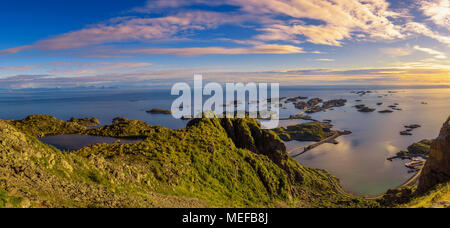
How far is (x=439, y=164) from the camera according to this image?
3125 centimetres

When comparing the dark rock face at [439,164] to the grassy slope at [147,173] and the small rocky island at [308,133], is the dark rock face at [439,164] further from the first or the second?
the small rocky island at [308,133]

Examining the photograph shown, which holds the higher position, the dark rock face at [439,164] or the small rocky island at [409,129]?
the dark rock face at [439,164]

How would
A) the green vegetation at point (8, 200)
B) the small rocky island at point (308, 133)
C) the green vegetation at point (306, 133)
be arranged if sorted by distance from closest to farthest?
the green vegetation at point (8, 200) < the small rocky island at point (308, 133) < the green vegetation at point (306, 133)

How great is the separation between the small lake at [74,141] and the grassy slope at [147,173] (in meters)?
1.77

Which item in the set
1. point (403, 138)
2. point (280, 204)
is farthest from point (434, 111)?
point (280, 204)

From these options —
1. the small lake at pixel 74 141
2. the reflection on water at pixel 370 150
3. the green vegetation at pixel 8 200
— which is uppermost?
the green vegetation at pixel 8 200

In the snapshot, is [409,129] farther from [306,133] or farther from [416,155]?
[306,133]

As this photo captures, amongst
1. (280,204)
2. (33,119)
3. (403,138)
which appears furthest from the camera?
(403,138)

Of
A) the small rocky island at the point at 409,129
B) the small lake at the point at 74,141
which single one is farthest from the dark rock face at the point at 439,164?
the small rocky island at the point at 409,129

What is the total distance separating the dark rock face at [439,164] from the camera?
100 ft

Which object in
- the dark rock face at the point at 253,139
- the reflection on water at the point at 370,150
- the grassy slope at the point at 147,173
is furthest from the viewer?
the reflection on water at the point at 370,150
